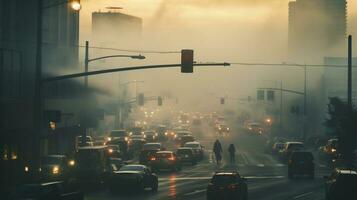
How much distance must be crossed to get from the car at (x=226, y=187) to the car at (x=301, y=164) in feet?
62.1

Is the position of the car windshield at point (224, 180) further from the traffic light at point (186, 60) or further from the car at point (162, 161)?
the car at point (162, 161)

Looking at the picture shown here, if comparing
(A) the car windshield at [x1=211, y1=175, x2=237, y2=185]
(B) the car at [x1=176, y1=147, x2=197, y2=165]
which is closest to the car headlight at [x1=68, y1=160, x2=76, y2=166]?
(A) the car windshield at [x1=211, y1=175, x2=237, y2=185]

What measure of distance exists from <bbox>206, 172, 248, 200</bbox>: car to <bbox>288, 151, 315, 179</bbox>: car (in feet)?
62.1

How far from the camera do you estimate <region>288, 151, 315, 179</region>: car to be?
54.0 metres

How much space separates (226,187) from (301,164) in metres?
20.4

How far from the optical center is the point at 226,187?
1373 inches

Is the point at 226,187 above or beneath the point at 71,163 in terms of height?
beneath

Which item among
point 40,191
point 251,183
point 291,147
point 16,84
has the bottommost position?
point 251,183

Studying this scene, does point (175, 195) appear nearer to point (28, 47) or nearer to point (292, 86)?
point (28, 47)

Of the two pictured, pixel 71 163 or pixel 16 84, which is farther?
pixel 16 84

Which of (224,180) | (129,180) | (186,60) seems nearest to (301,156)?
(186,60)

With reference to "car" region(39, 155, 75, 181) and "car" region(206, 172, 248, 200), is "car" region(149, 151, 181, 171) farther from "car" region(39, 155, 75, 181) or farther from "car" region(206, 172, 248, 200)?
"car" region(206, 172, 248, 200)

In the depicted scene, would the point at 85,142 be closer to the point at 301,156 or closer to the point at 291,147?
the point at 301,156

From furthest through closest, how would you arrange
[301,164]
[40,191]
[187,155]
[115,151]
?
[187,155] < [115,151] < [301,164] < [40,191]
